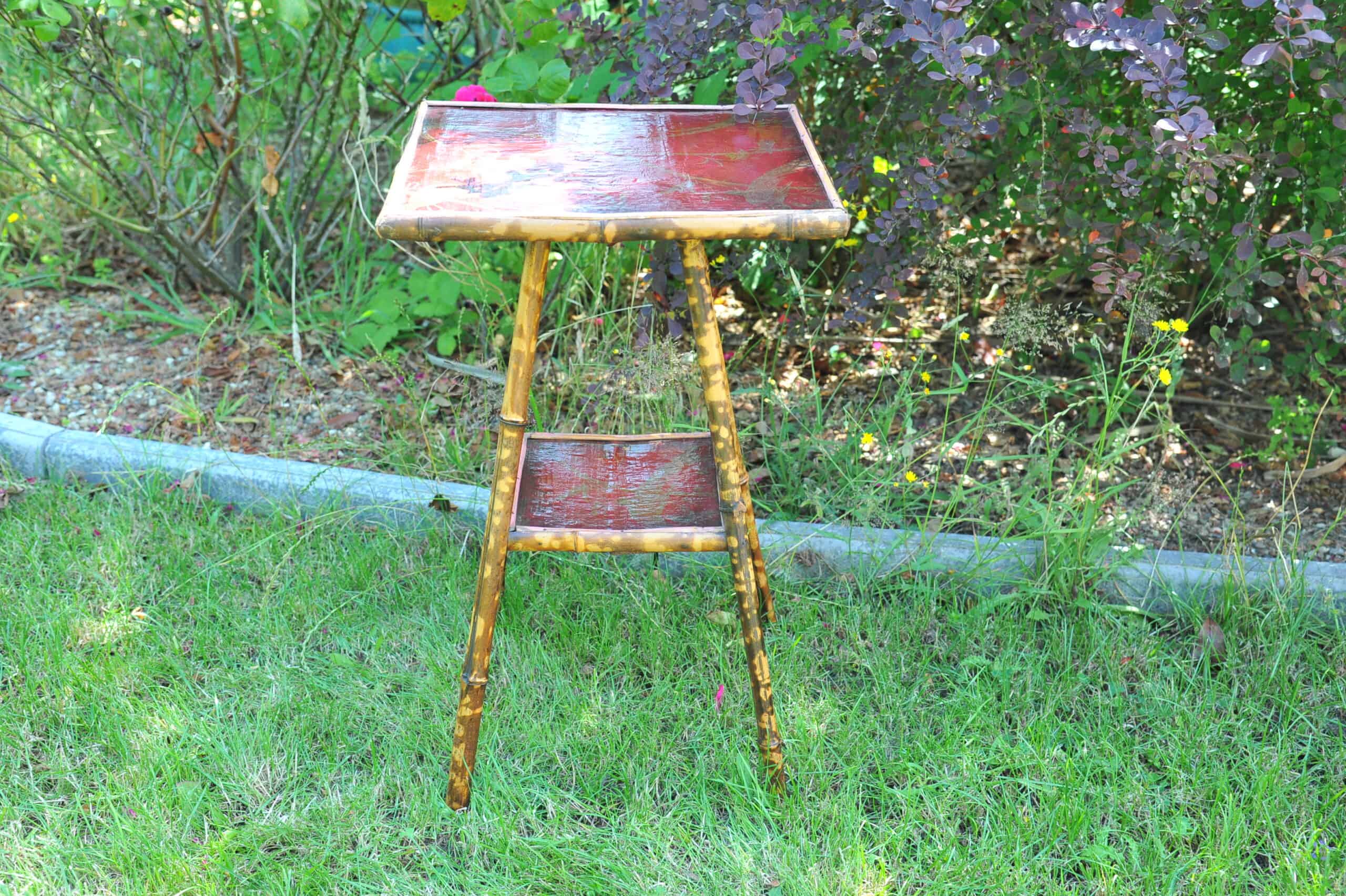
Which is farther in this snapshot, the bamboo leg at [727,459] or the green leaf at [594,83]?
the green leaf at [594,83]

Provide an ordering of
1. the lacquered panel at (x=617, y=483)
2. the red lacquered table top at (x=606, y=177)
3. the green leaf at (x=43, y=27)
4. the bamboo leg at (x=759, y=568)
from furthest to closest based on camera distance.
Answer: the green leaf at (x=43, y=27) < the bamboo leg at (x=759, y=568) < the lacquered panel at (x=617, y=483) < the red lacquered table top at (x=606, y=177)

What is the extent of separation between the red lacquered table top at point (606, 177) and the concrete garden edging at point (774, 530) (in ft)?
3.09

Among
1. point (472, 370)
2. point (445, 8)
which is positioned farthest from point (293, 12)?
point (472, 370)

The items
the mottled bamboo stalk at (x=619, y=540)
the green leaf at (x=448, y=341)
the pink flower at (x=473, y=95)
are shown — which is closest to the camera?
the mottled bamboo stalk at (x=619, y=540)

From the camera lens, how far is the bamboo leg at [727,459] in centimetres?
153

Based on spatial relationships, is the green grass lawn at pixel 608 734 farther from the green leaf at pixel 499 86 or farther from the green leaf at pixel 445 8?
the green leaf at pixel 445 8

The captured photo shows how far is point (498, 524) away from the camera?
1639mm

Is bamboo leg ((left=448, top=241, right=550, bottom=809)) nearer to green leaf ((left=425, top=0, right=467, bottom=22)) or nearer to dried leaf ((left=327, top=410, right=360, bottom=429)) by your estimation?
green leaf ((left=425, top=0, right=467, bottom=22))

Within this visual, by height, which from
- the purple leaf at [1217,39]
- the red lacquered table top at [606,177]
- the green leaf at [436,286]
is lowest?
the green leaf at [436,286]

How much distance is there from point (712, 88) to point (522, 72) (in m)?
0.45

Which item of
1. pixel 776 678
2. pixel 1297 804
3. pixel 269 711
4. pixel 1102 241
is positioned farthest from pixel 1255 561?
pixel 269 711

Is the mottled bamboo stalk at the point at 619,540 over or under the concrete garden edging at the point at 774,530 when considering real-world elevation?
over

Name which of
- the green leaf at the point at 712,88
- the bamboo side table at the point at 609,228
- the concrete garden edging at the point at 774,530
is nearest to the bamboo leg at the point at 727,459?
the bamboo side table at the point at 609,228

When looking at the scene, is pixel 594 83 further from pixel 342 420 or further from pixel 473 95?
pixel 342 420
